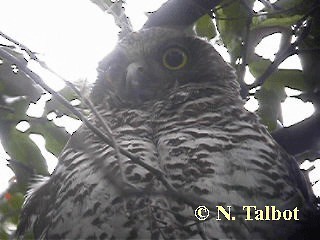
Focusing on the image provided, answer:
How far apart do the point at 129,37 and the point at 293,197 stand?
1192 mm

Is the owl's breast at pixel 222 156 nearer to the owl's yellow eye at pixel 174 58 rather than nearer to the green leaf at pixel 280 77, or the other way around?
the green leaf at pixel 280 77

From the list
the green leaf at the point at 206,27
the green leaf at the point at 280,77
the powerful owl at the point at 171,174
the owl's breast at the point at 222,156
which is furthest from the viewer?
the green leaf at the point at 206,27

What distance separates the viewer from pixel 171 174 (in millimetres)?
2031

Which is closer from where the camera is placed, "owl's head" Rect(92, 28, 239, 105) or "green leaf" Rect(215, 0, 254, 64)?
"green leaf" Rect(215, 0, 254, 64)

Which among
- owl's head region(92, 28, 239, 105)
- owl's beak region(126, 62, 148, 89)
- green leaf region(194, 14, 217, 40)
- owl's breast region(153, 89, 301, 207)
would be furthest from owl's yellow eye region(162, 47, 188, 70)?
owl's breast region(153, 89, 301, 207)

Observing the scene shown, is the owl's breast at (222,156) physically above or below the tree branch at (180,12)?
below

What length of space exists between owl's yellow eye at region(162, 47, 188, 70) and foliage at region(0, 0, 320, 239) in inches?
12.2

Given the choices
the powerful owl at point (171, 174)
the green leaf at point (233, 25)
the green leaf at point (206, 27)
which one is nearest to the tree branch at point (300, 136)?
the powerful owl at point (171, 174)

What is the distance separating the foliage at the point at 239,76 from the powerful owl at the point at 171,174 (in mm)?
117

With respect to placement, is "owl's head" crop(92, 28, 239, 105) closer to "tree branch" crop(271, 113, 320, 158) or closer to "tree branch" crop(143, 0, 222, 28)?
"tree branch" crop(143, 0, 222, 28)

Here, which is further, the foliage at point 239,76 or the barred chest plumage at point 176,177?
the foliage at point 239,76

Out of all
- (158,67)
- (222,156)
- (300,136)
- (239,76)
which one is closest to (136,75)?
(158,67)

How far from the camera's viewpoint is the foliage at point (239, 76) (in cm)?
220

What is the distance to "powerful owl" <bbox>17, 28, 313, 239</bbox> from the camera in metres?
1.86
